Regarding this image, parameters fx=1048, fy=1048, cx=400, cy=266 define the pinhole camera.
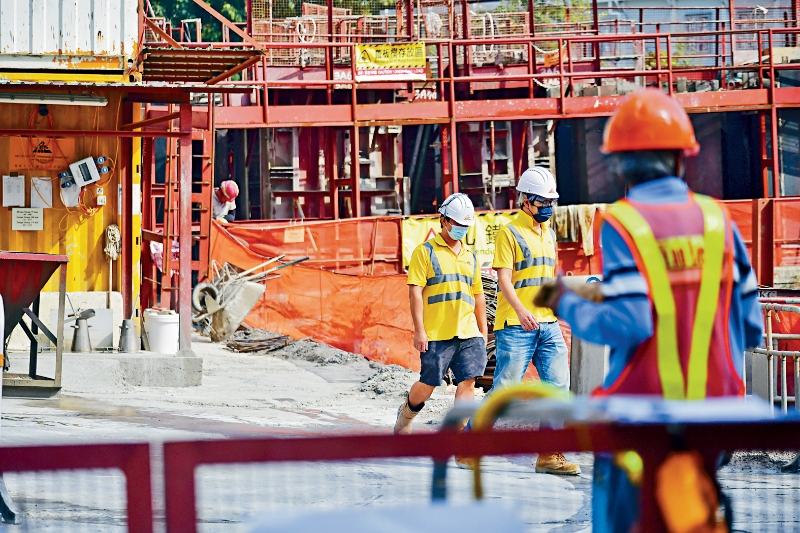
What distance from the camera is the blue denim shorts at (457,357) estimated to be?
7.92 meters

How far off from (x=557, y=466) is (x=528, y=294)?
1.37m

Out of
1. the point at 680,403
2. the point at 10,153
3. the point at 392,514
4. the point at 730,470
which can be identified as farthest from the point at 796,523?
the point at 10,153

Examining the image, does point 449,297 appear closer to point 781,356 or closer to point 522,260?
point 522,260

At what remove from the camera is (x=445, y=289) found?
317 inches

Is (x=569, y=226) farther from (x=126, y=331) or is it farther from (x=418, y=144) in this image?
(x=126, y=331)

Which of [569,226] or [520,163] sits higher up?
[520,163]

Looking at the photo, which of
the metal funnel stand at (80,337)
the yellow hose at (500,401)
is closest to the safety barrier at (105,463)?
the yellow hose at (500,401)

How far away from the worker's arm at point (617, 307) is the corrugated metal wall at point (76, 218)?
1039 cm

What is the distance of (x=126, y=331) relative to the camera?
39.9 feet

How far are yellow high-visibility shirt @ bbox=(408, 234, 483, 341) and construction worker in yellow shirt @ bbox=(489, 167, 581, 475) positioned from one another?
0.38 meters

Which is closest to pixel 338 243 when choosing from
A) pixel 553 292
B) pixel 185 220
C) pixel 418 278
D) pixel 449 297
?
pixel 185 220

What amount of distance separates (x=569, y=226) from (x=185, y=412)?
448 inches

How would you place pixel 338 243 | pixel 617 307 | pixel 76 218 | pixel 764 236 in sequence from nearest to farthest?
pixel 617 307
pixel 76 218
pixel 338 243
pixel 764 236

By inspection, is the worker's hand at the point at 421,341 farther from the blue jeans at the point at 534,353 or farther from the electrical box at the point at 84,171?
the electrical box at the point at 84,171
